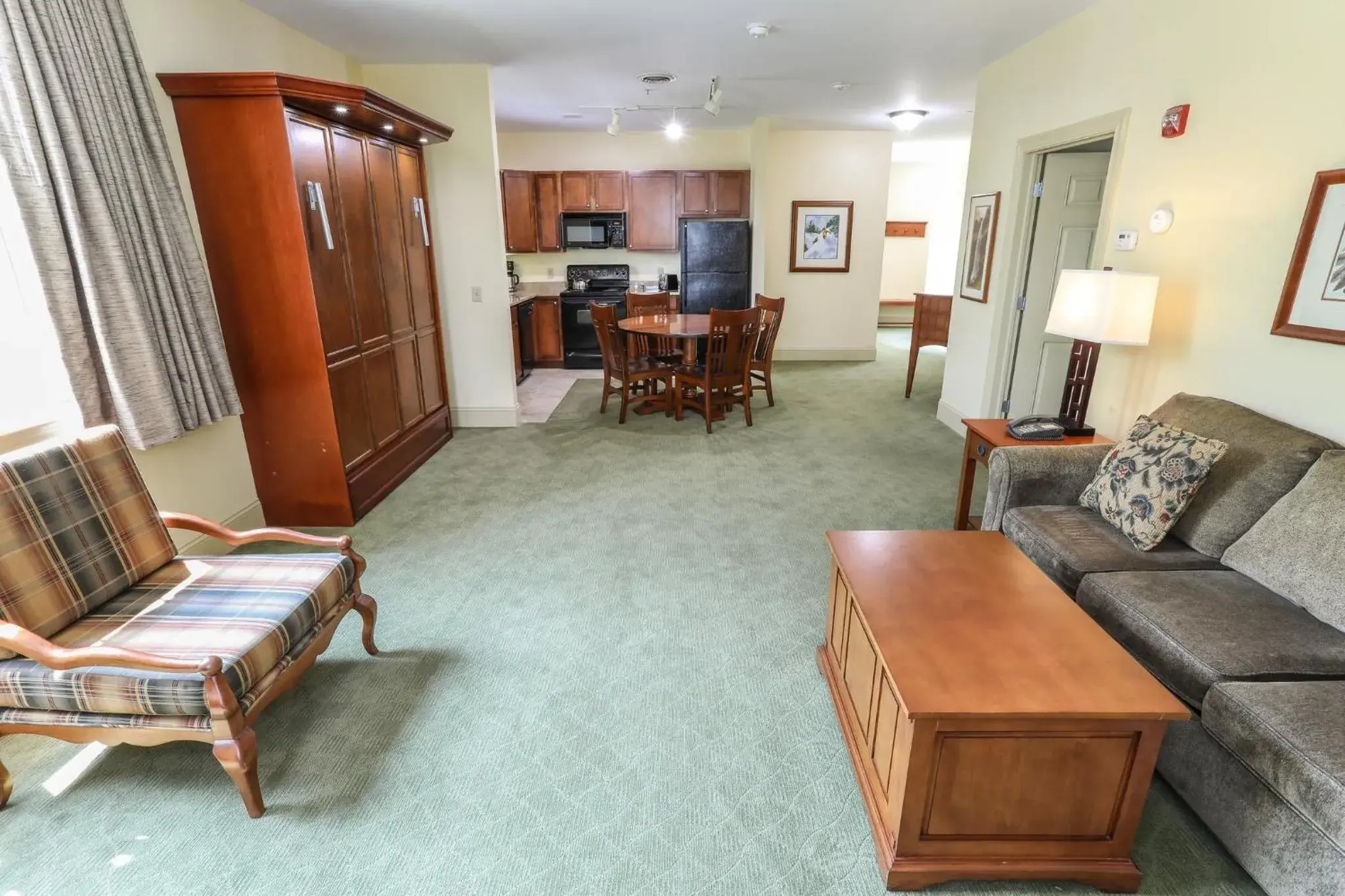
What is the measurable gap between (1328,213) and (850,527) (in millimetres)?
2080

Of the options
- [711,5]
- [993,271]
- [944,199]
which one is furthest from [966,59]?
[944,199]

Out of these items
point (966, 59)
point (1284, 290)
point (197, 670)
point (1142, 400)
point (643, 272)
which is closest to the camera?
point (197, 670)

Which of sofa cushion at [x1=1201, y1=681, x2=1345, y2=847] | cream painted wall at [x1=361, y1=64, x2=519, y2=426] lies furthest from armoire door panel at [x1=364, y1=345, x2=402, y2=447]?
sofa cushion at [x1=1201, y1=681, x2=1345, y2=847]

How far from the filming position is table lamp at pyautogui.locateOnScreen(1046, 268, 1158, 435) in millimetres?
2613

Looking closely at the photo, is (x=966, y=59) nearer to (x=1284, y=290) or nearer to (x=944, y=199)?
(x=1284, y=290)

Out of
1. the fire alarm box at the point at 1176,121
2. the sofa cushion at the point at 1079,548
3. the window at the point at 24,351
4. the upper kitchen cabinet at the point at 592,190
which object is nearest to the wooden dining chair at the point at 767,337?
the upper kitchen cabinet at the point at 592,190

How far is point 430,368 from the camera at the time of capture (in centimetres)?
450

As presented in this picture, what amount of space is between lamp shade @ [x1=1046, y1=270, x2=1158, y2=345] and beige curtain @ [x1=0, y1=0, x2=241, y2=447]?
3790 mm

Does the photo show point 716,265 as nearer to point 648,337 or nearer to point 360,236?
point 648,337

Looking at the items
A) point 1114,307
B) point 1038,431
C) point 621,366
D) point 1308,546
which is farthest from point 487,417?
point 1308,546

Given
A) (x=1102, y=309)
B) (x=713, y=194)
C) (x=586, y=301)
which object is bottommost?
(x=586, y=301)

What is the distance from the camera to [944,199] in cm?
983

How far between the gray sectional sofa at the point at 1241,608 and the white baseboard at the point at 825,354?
513cm

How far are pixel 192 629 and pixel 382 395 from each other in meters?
2.23
